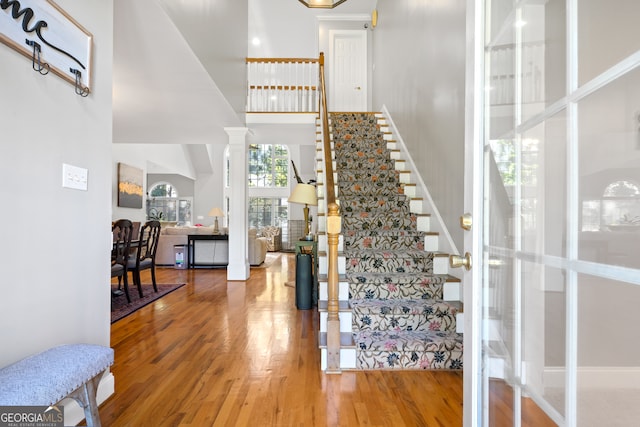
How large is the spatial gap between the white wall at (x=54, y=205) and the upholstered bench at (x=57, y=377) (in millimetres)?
243

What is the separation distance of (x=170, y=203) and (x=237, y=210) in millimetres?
7898

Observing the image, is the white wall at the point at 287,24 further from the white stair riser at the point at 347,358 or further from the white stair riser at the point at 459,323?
the white stair riser at the point at 347,358

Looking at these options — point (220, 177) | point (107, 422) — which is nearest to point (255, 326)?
point (107, 422)

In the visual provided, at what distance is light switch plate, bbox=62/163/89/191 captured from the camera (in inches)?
65.0

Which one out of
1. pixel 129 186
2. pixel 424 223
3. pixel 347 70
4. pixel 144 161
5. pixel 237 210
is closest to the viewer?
pixel 424 223

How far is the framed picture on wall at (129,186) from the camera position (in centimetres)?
805

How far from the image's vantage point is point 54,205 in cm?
160

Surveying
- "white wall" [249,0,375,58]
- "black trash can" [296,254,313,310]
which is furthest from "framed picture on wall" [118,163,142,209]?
"black trash can" [296,254,313,310]

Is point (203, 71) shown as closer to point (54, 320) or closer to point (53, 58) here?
point (53, 58)

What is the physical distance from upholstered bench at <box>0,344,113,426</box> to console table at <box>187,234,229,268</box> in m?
5.89

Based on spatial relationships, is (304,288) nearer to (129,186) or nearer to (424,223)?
(424,223)

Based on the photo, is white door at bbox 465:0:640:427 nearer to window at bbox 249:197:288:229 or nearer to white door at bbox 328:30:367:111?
white door at bbox 328:30:367:111

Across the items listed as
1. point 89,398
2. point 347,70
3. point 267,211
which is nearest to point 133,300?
point 89,398

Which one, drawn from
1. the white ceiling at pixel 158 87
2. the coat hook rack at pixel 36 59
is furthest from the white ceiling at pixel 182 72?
the coat hook rack at pixel 36 59
